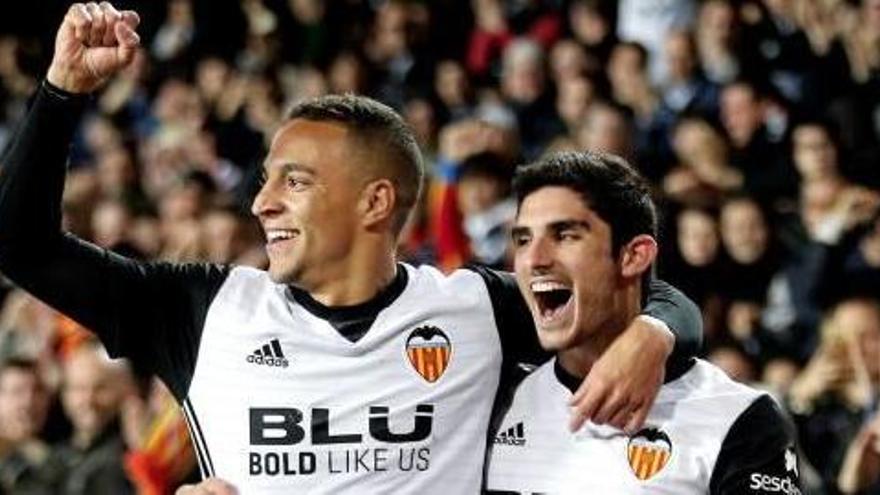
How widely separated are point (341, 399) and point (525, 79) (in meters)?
6.07

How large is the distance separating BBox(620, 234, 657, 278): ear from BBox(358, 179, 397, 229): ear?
0.51 metres

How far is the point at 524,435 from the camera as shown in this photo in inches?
149

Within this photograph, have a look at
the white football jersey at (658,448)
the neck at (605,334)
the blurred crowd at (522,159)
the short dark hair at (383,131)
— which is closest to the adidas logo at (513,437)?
the white football jersey at (658,448)

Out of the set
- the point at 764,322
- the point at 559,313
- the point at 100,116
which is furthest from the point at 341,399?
the point at 100,116

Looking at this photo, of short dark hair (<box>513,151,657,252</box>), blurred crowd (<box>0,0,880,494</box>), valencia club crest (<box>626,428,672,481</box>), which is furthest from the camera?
blurred crowd (<box>0,0,880,494</box>)

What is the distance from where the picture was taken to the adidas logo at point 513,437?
379cm

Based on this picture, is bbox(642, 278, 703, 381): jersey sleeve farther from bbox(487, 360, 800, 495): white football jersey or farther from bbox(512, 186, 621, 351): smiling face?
bbox(512, 186, 621, 351): smiling face

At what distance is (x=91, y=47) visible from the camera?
3553 mm

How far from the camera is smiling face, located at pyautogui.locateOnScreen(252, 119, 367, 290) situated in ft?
12.6

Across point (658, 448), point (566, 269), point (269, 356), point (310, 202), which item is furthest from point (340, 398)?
point (658, 448)

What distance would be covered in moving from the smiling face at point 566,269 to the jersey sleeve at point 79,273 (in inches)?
25.8

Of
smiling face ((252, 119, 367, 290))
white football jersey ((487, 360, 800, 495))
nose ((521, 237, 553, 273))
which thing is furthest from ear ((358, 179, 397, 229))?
white football jersey ((487, 360, 800, 495))

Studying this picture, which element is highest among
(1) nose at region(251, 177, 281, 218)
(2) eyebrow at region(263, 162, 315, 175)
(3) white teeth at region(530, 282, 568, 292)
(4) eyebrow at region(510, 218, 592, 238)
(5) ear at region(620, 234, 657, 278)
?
(2) eyebrow at region(263, 162, 315, 175)

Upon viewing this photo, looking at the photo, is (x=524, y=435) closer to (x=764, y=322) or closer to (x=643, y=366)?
(x=643, y=366)
